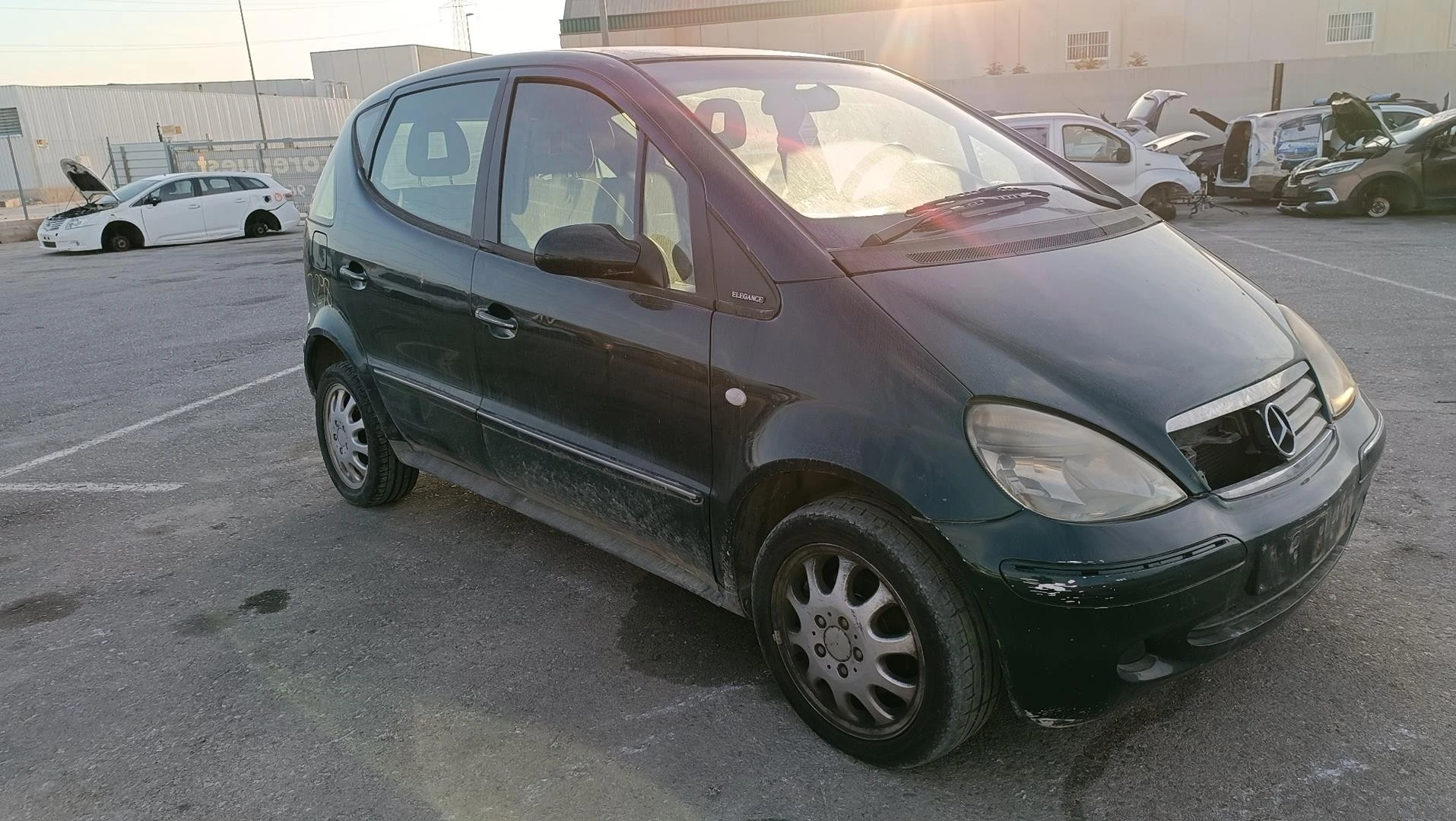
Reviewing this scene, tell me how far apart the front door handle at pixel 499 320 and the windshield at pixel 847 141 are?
0.85m

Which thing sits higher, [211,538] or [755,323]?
[755,323]

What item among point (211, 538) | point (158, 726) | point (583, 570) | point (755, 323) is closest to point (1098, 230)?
point (755, 323)

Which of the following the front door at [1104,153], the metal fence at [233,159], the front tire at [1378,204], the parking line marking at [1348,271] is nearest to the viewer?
the parking line marking at [1348,271]

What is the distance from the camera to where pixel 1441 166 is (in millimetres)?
12711

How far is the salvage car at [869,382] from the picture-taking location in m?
2.12

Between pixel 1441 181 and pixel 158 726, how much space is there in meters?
15.0

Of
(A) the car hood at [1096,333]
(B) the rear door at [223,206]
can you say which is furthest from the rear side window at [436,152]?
(B) the rear door at [223,206]

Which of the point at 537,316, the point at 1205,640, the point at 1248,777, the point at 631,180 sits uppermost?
the point at 631,180

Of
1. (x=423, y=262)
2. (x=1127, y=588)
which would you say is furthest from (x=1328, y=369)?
(x=423, y=262)

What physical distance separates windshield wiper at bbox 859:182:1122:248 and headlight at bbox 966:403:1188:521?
2.10ft

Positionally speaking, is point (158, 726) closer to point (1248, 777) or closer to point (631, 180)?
point (631, 180)

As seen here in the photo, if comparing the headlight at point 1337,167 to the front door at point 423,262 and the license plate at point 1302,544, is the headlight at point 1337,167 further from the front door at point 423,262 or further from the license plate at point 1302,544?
the front door at point 423,262

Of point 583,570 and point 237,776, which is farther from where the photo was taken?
point 583,570

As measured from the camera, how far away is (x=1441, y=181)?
41.7 ft
